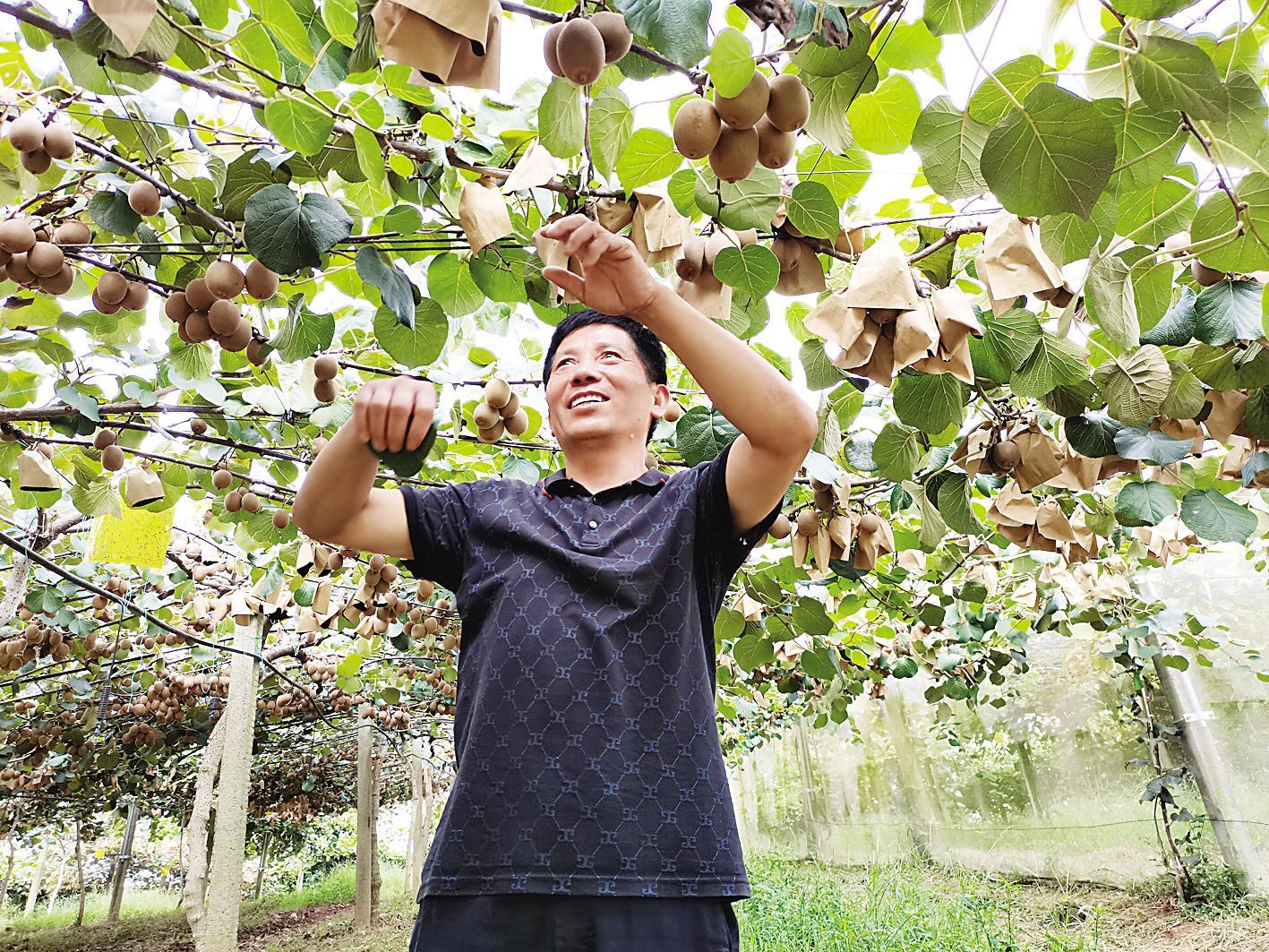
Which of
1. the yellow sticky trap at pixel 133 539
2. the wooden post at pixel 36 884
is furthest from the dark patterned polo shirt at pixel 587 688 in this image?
the wooden post at pixel 36 884

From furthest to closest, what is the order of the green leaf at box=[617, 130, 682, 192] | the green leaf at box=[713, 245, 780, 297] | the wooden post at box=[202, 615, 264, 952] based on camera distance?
the wooden post at box=[202, 615, 264, 952] → the green leaf at box=[713, 245, 780, 297] → the green leaf at box=[617, 130, 682, 192]

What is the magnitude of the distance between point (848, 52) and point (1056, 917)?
243 inches

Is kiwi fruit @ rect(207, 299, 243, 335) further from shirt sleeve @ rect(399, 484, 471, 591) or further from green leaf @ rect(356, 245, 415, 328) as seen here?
shirt sleeve @ rect(399, 484, 471, 591)

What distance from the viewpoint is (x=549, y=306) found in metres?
1.47

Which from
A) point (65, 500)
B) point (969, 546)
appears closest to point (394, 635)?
point (65, 500)

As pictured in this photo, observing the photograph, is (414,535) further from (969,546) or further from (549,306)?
(969,546)

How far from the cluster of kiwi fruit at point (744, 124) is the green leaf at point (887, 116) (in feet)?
0.61

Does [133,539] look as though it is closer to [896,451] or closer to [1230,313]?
[896,451]

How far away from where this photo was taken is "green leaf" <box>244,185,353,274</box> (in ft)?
3.59

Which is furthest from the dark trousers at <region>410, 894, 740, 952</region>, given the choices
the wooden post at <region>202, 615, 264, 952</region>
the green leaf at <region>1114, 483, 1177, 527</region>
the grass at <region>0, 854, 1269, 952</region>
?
the wooden post at <region>202, 615, 264, 952</region>

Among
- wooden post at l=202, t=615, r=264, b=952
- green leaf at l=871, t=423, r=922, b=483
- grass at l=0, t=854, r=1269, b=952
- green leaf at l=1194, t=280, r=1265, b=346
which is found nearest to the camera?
green leaf at l=1194, t=280, r=1265, b=346

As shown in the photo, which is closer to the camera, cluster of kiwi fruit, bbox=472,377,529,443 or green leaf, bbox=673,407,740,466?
green leaf, bbox=673,407,740,466

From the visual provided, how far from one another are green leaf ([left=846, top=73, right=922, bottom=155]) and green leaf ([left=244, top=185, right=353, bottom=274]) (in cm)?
70

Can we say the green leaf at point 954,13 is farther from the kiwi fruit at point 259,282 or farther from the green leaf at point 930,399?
the kiwi fruit at point 259,282
